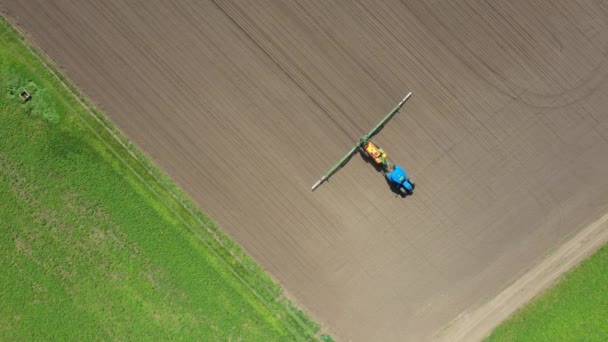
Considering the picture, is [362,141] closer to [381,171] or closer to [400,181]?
[381,171]

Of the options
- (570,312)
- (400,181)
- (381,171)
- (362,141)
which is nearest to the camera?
(400,181)

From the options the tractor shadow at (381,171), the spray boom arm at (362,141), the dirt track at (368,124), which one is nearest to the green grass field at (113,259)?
the dirt track at (368,124)

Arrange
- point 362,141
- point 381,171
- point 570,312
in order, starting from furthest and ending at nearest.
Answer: point 381,171, point 570,312, point 362,141

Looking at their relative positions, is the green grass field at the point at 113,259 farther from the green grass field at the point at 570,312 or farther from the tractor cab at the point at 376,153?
the green grass field at the point at 570,312

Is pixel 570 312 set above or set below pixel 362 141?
below

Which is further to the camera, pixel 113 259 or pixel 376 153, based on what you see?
pixel 113 259

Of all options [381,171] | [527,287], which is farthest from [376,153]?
[527,287]
